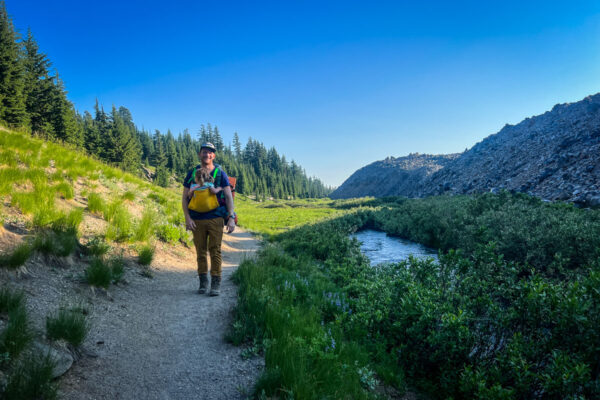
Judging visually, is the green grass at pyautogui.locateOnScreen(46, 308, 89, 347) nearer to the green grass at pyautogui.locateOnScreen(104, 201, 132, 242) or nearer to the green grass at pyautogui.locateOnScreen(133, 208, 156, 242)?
the green grass at pyautogui.locateOnScreen(104, 201, 132, 242)

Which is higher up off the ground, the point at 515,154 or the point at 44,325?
the point at 515,154

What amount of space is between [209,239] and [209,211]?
689mm

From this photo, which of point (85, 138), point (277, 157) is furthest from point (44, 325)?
point (277, 157)

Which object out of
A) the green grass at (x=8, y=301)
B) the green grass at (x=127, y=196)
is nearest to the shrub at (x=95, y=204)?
the green grass at (x=127, y=196)

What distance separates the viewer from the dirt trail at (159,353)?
2941mm

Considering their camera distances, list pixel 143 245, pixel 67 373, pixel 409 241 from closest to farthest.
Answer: pixel 67 373
pixel 143 245
pixel 409 241

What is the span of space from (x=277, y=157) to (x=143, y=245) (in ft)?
419

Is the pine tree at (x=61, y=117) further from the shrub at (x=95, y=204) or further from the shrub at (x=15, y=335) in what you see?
the shrub at (x=15, y=335)

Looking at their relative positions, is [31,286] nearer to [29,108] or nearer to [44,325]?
[44,325]

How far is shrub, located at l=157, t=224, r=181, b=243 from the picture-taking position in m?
9.39

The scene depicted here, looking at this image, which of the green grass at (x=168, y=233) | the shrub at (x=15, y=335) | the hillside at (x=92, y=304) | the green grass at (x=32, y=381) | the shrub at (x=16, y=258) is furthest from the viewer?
the green grass at (x=168, y=233)

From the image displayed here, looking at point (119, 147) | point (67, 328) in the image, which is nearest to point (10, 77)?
point (119, 147)

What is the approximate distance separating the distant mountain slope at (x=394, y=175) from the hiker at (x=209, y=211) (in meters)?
75.9

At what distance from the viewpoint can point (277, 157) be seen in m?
133
